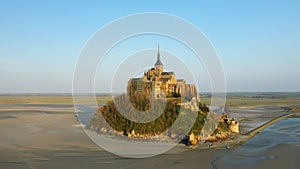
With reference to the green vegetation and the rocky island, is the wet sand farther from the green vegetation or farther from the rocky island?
the green vegetation

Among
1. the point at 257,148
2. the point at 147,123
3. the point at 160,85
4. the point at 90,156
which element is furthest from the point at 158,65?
the point at 90,156

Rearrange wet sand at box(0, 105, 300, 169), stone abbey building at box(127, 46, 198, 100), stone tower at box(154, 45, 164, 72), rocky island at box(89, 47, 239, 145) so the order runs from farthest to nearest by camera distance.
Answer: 1. stone tower at box(154, 45, 164, 72)
2. stone abbey building at box(127, 46, 198, 100)
3. rocky island at box(89, 47, 239, 145)
4. wet sand at box(0, 105, 300, 169)

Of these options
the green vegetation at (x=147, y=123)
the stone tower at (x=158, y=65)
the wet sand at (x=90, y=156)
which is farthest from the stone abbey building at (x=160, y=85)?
the wet sand at (x=90, y=156)

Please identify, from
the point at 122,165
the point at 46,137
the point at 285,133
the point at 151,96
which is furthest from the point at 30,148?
the point at 285,133

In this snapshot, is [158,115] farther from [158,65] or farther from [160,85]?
[158,65]

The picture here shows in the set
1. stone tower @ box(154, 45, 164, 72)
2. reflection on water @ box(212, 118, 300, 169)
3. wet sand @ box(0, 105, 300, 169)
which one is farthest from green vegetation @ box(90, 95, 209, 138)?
stone tower @ box(154, 45, 164, 72)
